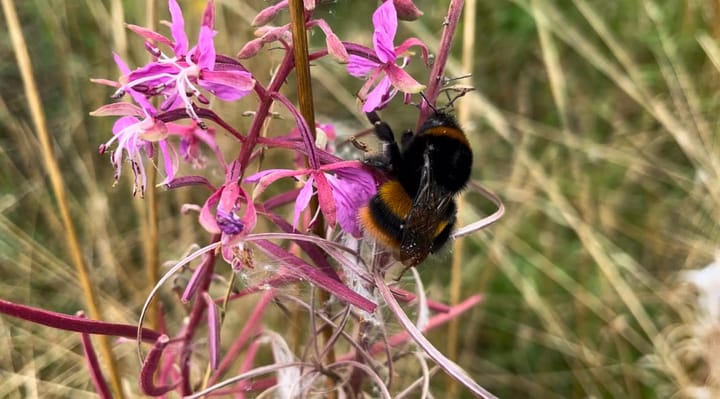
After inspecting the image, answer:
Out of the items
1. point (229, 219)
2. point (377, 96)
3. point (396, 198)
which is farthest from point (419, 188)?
point (229, 219)

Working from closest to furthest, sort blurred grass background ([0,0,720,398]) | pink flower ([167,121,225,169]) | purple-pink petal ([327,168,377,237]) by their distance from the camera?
purple-pink petal ([327,168,377,237]), pink flower ([167,121,225,169]), blurred grass background ([0,0,720,398])

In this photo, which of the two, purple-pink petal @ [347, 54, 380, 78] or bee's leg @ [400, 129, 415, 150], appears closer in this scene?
purple-pink petal @ [347, 54, 380, 78]

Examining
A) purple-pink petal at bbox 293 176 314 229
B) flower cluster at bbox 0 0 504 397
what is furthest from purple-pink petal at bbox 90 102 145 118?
purple-pink petal at bbox 293 176 314 229

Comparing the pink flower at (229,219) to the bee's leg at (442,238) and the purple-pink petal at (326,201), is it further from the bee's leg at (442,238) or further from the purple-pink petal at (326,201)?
the bee's leg at (442,238)

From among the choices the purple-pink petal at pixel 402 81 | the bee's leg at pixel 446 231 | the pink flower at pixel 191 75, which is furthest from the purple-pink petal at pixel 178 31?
the bee's leg at pixel 446 231

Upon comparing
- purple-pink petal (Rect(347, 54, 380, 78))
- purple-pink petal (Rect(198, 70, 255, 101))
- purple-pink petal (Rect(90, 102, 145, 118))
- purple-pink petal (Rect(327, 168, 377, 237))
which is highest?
purple-pink petal (Rect(198, 70, 255, 101))

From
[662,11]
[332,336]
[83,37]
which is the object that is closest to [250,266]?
[332,336]

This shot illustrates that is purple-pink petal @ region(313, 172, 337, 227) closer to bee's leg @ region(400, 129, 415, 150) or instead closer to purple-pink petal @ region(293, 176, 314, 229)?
purple-pink petal @ region(293, 176, 314, 229)
